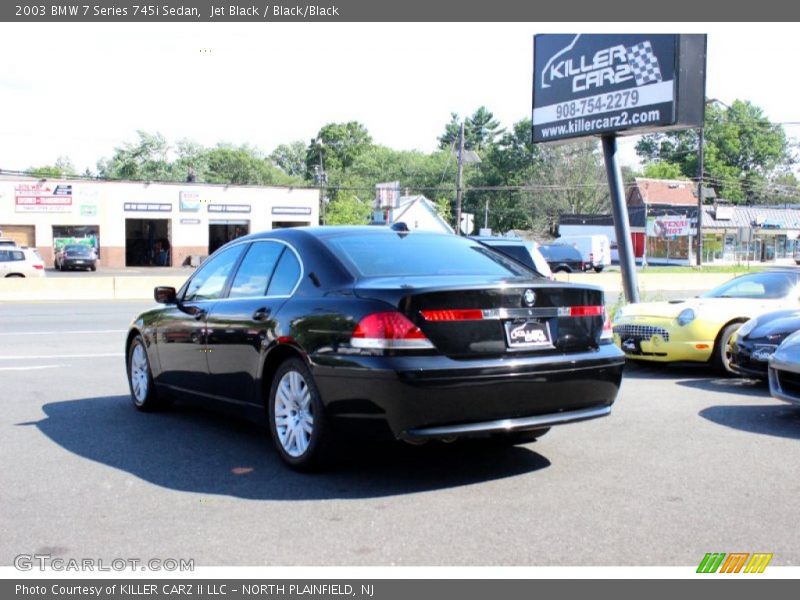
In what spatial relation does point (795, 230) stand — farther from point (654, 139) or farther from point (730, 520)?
point (730, 520)

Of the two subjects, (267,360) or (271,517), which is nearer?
(271,517)

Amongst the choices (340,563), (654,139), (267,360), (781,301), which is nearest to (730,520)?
(340,563)

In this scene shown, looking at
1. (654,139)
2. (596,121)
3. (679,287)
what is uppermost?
(654,139)

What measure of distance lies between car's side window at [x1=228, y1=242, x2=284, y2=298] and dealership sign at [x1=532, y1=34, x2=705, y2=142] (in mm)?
8305

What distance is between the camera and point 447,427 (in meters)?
4.88

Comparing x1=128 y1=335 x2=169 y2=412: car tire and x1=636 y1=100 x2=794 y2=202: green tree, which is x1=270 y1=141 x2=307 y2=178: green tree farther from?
x1=128 y1=335 x2=169 y2=412: car tire

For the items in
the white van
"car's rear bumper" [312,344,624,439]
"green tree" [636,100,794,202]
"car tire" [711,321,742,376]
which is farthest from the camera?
"green tree" [636,100,794,202]

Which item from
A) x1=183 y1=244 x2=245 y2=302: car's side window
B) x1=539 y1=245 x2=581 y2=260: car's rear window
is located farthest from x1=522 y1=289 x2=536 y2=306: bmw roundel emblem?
x1=539 y1=245 x2=581 y2=260: car's rear window

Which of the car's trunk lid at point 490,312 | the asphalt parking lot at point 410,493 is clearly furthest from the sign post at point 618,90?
the car's trunk lid at point 490,312

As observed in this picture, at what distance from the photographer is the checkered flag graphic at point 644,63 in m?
12.6

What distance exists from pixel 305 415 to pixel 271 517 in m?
0.87

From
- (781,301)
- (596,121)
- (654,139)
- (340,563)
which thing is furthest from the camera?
(654,139)

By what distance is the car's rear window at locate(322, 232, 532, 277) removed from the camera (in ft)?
18.4

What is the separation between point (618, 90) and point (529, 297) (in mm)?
9197
